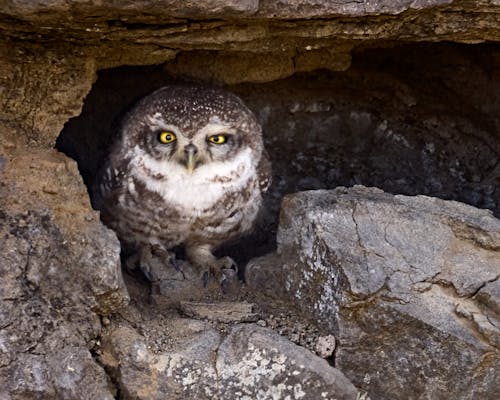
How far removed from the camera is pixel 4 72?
9.74ft

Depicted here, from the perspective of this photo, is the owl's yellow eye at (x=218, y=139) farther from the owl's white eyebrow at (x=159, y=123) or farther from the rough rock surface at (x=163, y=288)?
the rough rock surface at (x=163, y=288)

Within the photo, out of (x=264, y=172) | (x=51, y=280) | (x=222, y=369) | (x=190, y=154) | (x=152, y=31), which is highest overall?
(x=152, y=31)

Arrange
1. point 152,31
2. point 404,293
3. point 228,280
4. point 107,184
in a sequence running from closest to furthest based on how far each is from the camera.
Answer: point 152,31 → point 404,293 → point 228,280 → point 107,184

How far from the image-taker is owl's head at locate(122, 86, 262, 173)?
343 centimetres

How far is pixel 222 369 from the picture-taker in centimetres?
289

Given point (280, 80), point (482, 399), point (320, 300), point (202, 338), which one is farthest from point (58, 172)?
point (482, 399)

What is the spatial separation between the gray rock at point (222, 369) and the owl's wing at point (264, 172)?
3.11 feet

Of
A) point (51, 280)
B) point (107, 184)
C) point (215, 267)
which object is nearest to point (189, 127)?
point (107, 184)

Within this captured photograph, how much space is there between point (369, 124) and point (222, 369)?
1.74m

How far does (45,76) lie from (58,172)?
34cm

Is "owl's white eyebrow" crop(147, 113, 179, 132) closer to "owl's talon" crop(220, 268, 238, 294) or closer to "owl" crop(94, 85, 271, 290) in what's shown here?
"owl" crop(94, 85, 271, 290)

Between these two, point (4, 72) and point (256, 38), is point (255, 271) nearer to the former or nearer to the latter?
point (256, 38)

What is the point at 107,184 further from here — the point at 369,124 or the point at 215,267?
the point at 369,124

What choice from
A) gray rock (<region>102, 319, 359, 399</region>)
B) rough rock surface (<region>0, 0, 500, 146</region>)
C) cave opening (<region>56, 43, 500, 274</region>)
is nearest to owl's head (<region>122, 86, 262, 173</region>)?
rough rock surface (<region>0, 0, 500, 146</region>)
